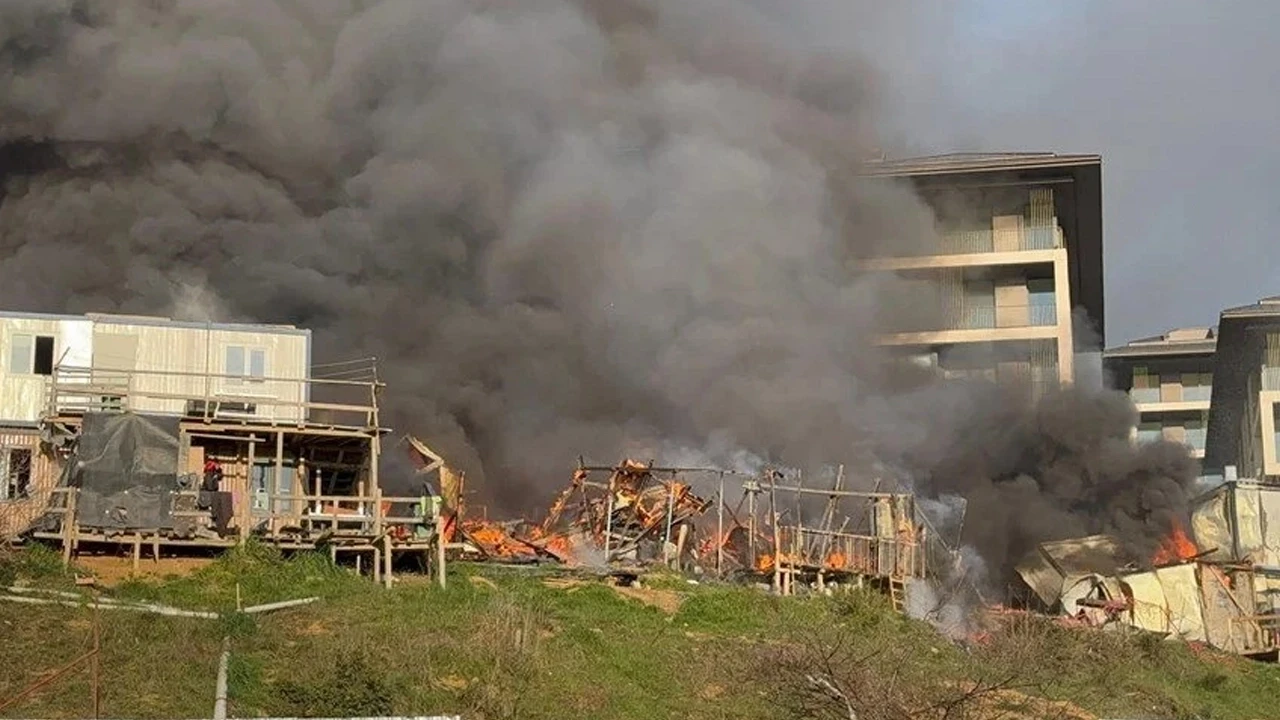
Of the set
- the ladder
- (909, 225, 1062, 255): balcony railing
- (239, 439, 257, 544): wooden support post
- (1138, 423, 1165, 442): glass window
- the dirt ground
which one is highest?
(909, 225, 1062, 255): balcony railing

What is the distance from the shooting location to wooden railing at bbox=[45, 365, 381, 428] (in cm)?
3281

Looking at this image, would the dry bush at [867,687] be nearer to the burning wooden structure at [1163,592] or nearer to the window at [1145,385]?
the burning wooden structure at [1163,592]

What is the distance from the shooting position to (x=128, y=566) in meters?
29.3

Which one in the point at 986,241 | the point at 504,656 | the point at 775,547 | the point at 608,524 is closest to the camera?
Answer: the point at 504,656

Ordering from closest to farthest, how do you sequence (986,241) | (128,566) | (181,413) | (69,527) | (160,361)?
(69,527)
(128,566)
(181,413)
(160,361)
(986,241)

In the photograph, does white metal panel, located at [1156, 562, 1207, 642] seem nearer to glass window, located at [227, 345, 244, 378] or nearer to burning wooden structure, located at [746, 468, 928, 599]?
burning wooden structure, located at [746, 468, 928, 599]

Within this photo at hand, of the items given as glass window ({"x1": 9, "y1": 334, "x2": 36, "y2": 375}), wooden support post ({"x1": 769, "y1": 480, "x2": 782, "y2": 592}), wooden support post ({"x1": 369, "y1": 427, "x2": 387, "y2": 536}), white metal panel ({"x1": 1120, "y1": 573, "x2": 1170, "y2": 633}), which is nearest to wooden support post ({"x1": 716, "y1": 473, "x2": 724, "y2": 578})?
wooden support post ({"x1": 769, "y1": 480, "x2": 782, "y2": 592})

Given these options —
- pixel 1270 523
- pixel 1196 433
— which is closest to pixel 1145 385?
pixel 1196 433

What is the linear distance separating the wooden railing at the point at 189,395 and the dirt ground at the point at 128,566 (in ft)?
11.4

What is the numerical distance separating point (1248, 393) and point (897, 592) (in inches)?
1135

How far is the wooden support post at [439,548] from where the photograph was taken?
97.7ft

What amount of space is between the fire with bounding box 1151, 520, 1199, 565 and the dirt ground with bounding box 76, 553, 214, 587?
2543cm

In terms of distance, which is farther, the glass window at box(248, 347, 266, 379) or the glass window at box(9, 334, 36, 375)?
the glass window at box(248, 347, 266, 379)

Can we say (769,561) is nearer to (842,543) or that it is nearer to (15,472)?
(842,543)
